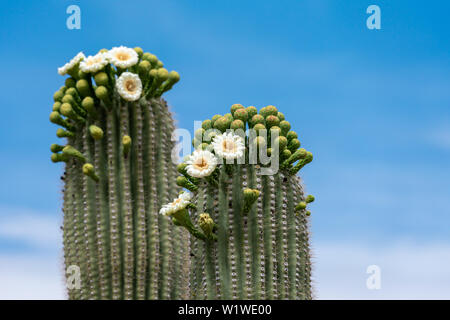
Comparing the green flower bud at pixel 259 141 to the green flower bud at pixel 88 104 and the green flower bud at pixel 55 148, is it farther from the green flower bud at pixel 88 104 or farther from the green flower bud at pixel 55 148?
the green flower bud at pixel 55 148

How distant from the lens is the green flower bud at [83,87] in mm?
5328

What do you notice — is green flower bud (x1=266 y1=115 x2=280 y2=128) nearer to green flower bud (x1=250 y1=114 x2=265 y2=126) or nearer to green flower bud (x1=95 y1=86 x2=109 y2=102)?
green flower bud (x1=250 y1=114 x2=265 y2=126)

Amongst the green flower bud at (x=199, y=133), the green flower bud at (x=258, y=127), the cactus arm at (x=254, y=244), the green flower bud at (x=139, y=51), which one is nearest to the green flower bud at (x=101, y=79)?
the green flower bud at (x=139, y=51)

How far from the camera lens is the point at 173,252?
17.9 feet

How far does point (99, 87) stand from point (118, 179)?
0.83 metres

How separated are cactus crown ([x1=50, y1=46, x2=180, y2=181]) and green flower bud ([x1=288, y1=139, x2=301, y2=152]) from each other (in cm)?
124

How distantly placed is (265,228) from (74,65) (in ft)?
7.49

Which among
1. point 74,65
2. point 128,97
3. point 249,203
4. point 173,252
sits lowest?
point 173,252

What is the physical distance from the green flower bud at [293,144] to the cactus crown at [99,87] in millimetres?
1240

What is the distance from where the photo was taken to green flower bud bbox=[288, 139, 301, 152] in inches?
225

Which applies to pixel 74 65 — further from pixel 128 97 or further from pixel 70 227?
pixel 70 227
